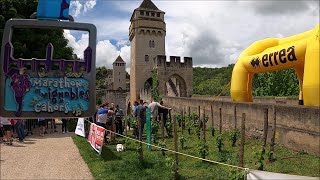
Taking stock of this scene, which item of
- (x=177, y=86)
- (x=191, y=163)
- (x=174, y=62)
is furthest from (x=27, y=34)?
(x=177, y=86)

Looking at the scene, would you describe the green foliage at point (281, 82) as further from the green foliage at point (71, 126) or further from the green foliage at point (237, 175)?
the green foliage at point (237, 175)

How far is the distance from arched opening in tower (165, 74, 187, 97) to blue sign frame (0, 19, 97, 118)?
3491cm

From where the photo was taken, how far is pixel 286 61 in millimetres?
11453

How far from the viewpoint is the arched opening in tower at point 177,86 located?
3809 centimetres

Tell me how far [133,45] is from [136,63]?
3065mm

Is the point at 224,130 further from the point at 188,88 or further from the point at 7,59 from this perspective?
the point at 188,88

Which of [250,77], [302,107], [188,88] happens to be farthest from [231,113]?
[188,88]

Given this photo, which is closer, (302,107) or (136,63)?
(302,107)

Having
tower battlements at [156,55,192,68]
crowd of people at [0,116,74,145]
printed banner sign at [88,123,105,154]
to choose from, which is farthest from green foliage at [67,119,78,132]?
tower battlements at [156,55,192,68]

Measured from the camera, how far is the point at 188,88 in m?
38.8

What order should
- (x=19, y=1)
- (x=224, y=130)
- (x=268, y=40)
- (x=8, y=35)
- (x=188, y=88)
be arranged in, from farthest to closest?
(x=188, y=88) → (x=19, y=1) → (x=224, y=130) → (x=268, y=40) → (x=8, y=35)

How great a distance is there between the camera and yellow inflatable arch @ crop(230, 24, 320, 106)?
9.38 meters

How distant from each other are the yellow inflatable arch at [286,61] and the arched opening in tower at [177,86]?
72.7ft

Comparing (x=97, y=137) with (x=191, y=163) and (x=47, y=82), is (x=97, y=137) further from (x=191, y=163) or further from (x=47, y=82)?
(x=47, y=82)
